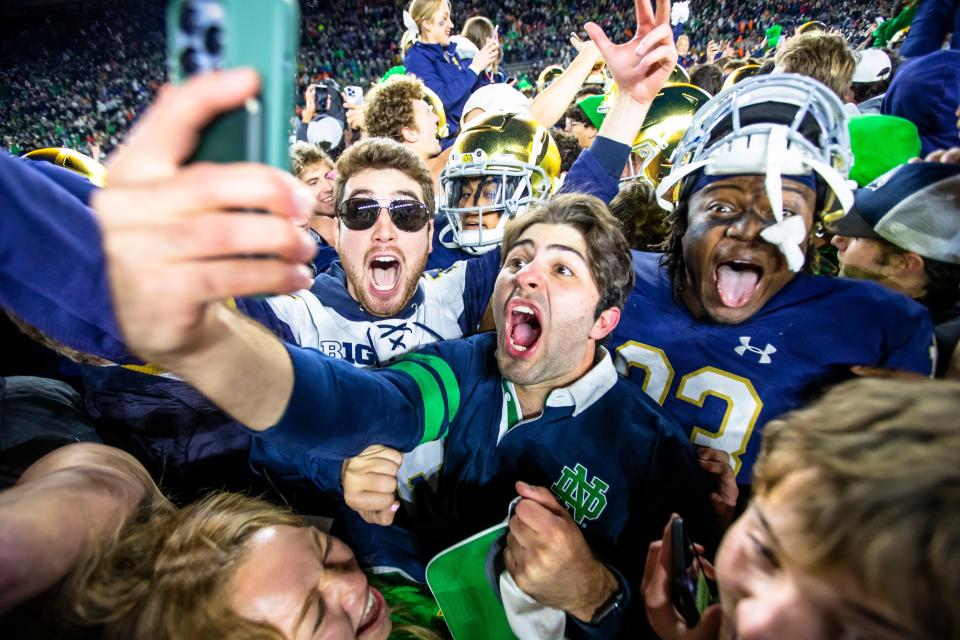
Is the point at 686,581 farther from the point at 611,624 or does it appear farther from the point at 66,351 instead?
the point at 66,351

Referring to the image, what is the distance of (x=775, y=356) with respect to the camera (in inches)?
76.1

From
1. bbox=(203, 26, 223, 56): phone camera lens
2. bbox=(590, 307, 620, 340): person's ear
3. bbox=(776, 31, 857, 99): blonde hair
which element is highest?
bbox=(776, 31, 857, 99): blonde hair

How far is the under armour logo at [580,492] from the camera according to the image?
5.09 ft

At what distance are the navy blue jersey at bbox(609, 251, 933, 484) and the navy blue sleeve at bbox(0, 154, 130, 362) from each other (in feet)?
6.05

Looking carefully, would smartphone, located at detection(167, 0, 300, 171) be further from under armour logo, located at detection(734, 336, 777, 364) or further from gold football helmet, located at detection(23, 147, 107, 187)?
gold football helmet, located at detection(23, 147, 107, 187)

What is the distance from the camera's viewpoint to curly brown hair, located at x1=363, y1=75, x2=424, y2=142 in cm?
377

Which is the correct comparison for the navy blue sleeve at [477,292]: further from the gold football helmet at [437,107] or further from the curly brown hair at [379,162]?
the gold football helmet at [437,107]

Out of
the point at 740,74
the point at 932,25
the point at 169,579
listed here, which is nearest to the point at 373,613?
the point at 169,579

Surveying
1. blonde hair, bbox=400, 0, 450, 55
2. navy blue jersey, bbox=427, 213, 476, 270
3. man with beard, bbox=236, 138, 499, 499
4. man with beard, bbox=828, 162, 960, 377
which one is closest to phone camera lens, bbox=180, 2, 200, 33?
man with beard, bbox=236, 138, 499, 499

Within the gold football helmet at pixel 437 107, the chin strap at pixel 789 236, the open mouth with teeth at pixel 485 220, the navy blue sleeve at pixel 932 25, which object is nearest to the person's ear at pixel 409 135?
the gold football helmet at pixel 437 107

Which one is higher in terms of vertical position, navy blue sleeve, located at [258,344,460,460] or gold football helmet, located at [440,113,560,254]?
gold football helmet, located at [440,113,560,254]

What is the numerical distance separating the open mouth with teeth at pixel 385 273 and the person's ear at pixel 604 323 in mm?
1046

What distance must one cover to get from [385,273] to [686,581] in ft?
6.18

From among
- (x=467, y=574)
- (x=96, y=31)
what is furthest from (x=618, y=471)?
(x=96, y=31)
